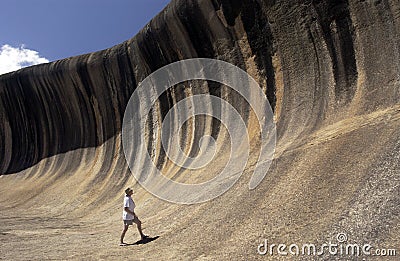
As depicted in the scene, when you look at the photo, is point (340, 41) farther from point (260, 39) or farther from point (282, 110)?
point (260, 39)

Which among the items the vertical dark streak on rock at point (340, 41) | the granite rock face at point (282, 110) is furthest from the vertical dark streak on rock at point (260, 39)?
the vertical dark streak on rock at point (340, 41)

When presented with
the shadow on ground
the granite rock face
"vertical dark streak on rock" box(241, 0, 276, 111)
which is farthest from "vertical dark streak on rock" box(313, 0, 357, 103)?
the shadow on ground

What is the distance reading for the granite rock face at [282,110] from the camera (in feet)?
15.1

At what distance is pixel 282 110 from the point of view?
26.8 feet

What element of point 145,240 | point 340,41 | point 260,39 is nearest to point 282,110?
point 340,41

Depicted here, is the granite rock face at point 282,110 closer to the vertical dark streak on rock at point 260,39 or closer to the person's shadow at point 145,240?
the vertical dark streak on rock at point 260,39

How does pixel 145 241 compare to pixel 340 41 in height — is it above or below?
below

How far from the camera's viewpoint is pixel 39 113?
1898cm

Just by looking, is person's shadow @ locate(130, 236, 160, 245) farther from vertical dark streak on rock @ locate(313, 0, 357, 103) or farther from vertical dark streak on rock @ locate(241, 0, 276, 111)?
vertical dark streak on rock @ locate(241, 0, 276, 111)

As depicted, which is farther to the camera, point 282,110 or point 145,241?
point 282,110

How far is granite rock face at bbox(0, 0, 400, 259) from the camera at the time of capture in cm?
461

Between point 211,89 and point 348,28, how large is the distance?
4318mm

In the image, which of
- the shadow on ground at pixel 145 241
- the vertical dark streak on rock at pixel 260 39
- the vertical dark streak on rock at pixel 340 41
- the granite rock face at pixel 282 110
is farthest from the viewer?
the vertical dark streak on rock at pixel 260 39

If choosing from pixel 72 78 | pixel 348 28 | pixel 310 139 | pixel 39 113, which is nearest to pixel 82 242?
pixel 310 139
